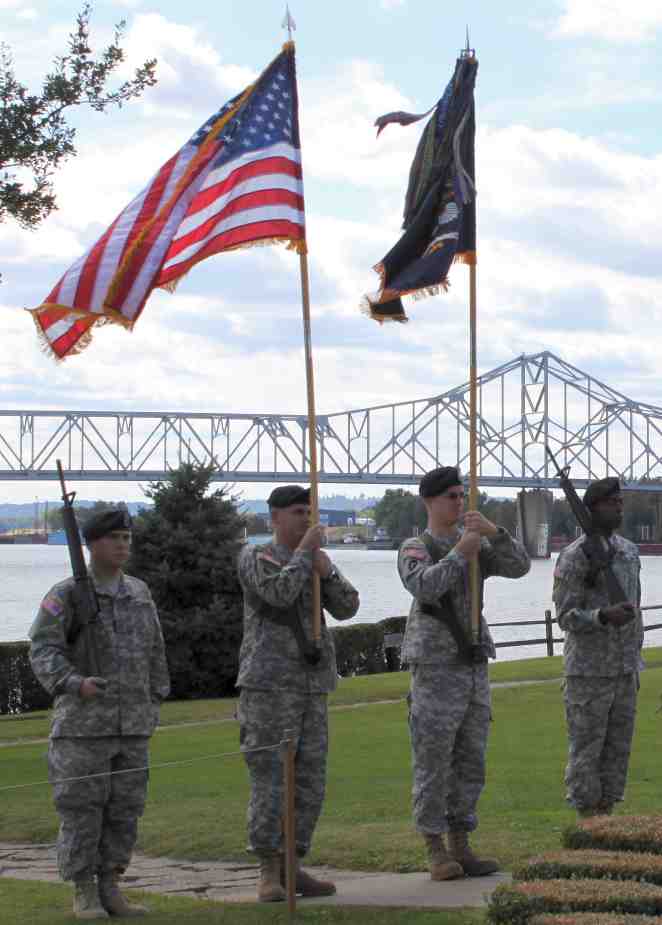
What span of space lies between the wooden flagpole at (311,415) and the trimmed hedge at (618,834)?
4.72 ft

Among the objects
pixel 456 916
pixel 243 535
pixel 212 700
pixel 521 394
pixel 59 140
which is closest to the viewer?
pixel 456 916

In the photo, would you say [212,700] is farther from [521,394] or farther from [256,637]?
[521,394]

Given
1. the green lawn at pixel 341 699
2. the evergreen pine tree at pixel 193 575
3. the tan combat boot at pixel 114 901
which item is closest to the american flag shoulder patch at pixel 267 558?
the tan combat boot at pixel 114 901

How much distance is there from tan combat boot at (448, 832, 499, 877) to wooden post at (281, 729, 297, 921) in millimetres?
977

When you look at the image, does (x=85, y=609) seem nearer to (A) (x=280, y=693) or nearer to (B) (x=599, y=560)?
(A) (x=280, y=693)

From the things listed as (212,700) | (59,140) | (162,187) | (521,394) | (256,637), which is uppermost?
(521,394)

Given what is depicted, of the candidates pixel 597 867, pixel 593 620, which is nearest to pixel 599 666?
pixel 593 620

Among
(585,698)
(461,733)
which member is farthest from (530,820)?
(461,733)

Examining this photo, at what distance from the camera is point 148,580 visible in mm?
21172

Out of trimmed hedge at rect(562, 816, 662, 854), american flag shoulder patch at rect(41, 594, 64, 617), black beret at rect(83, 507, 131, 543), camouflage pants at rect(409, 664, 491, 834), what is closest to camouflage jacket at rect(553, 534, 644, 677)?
camouflage pants at rect(409, 664, 491, 834)

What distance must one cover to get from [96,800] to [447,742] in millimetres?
1621

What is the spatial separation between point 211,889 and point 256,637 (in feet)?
4.83

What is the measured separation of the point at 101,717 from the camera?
6.84 meters

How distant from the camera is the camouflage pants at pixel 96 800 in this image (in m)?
6.75
